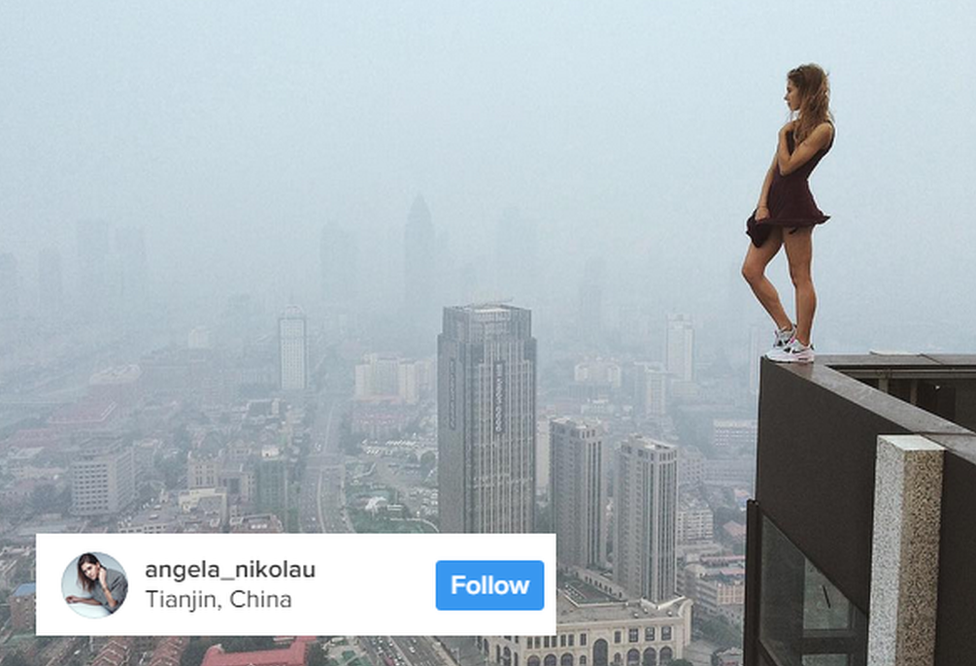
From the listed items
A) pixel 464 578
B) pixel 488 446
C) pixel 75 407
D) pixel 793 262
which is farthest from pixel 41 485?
pixel 793 262

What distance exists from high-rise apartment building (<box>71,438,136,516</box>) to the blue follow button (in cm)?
431

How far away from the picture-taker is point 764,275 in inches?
100

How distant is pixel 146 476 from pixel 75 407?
3.37ft

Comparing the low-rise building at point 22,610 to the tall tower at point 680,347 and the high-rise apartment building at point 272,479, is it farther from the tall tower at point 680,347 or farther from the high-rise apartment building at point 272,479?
the tall tower at point 680,347

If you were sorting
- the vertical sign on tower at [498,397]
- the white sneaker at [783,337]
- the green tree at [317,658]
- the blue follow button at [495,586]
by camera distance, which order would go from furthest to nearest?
the vertical sign on tower at [498,397]
the green tree at [317,658]
the blue follow button at [495,586]
the white sneaker at [783,337]

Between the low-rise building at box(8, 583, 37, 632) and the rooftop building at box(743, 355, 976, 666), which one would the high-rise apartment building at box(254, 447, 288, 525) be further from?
the rooftop building at box(743, 355, 976, 666)

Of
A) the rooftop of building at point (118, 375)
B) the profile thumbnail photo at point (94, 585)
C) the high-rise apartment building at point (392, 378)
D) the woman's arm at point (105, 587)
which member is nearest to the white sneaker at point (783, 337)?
the profile thumbnail photo at point (94, 585)

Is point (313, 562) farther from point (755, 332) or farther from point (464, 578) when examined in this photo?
point (755, 332)

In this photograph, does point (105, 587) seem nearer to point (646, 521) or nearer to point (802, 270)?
point (646, 521)

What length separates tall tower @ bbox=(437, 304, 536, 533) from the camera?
8656mm

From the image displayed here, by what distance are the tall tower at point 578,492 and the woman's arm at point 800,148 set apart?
611cm

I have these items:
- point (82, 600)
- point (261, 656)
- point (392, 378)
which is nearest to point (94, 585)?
point (82, 600)

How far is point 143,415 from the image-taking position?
357 inches
